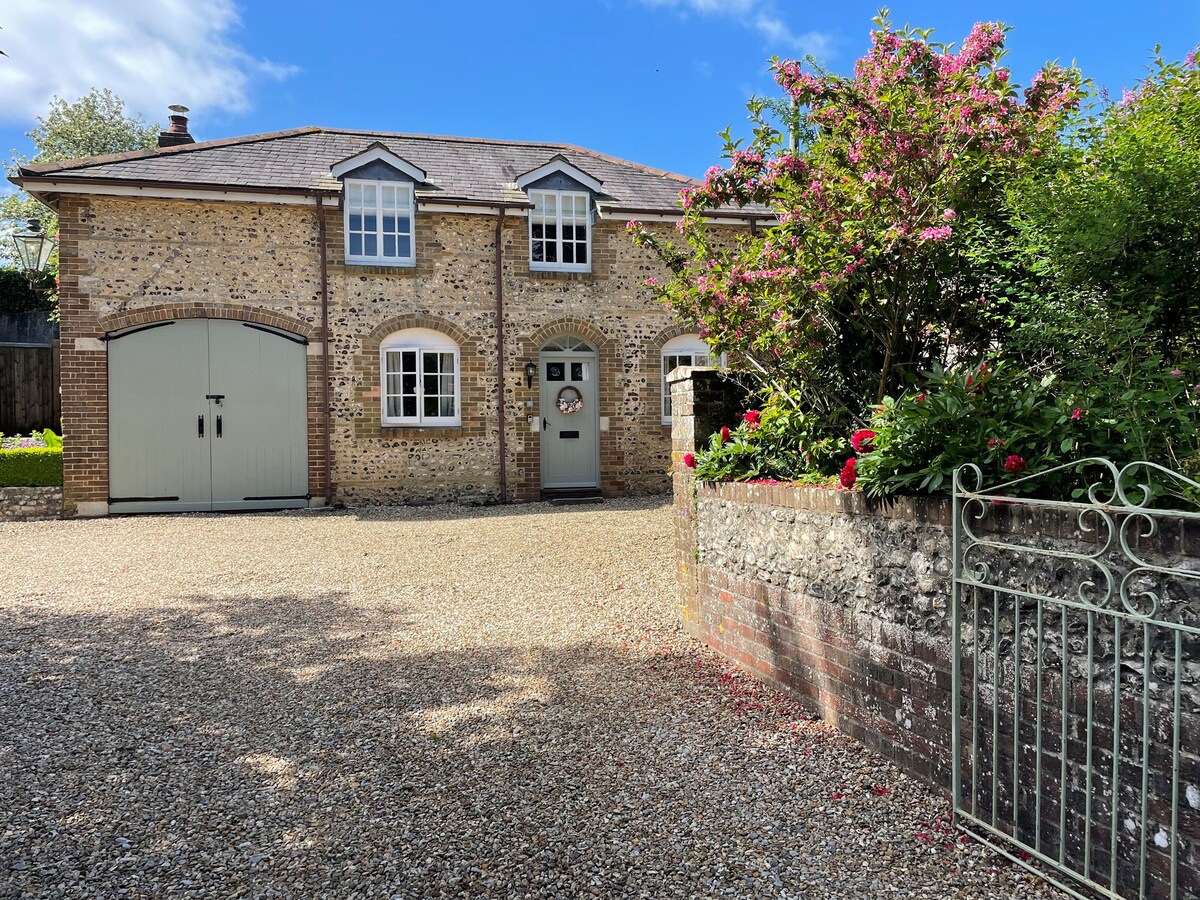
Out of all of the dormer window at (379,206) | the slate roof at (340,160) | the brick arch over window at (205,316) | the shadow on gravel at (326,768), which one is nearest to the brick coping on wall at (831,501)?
the shadow on gravel at (326,768)

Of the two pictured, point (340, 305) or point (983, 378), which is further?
point (340, 305)

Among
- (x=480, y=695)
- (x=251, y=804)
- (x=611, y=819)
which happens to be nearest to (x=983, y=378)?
(x=611, y=819)

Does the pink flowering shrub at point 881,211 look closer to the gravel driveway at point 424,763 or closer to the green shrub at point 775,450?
the green shrub at point 775,450

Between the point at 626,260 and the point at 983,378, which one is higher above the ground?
the point at 626,260

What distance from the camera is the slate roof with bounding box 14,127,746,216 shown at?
1197 centimetres

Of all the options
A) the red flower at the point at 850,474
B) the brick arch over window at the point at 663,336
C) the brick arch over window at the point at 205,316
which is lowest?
the red flower at the point at 850,474

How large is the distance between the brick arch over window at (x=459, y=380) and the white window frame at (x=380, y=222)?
0.98 metres

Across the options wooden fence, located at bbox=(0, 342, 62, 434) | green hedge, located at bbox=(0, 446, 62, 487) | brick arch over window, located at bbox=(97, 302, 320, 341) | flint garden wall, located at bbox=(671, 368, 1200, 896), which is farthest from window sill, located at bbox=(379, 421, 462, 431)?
wooden fence, located at bbox=(0, 342, 62, 434)

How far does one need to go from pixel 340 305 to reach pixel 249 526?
155 inches

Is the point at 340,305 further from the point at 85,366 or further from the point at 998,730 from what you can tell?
the point at 998,730

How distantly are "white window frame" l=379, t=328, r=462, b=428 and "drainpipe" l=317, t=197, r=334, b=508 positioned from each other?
0.84 metres

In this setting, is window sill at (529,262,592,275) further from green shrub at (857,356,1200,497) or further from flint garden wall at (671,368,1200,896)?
green shrub at (857,356,1200,497)

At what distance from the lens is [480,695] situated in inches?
173

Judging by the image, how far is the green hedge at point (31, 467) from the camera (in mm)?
11750
